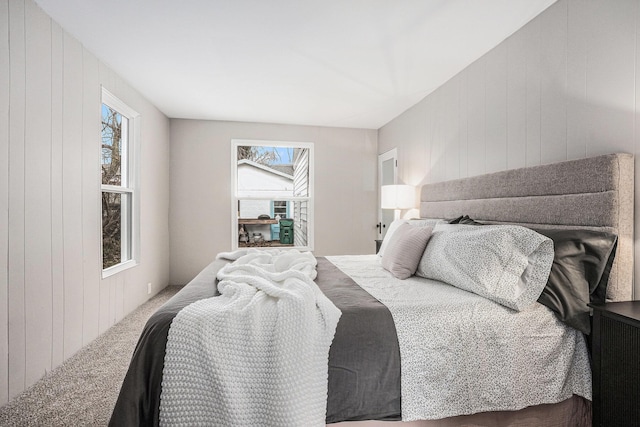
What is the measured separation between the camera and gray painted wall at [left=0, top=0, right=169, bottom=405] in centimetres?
203

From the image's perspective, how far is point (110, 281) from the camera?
329cm

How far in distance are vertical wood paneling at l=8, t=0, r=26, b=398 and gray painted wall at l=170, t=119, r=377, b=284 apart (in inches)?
113

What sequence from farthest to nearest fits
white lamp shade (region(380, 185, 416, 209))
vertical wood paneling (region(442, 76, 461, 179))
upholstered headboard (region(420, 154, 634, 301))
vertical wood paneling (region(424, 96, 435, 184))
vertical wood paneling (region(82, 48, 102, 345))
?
white lamp shade (region(380, 185, 416, 209))
vertical wood paneling (region(424, 96, 435, 184))
vertical wood paneling (region(442, 76, 461, 179))
vertical wood paneling (region(82, 48, 102, 345))
upholstered headboard (region(420, 154, 634, 301))

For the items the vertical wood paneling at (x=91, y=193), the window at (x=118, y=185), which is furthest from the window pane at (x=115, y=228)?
the vertical wood paneling at (x=91, y=193)

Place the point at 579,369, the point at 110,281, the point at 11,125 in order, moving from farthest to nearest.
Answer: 1. the point at 110,281
2. the point at 11,125
3. the point at 579,369

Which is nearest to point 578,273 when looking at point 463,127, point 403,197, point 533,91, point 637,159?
point 637,159

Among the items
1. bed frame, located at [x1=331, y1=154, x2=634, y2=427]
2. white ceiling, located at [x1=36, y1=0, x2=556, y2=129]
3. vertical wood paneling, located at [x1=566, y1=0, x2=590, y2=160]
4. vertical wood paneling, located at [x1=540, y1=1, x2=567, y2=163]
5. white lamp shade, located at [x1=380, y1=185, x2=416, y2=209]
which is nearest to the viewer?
bed frame, located at [x1=331, y1=154, x2=634, y2=427]

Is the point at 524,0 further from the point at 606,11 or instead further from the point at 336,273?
the point at 336,273

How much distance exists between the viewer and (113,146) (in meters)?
3.58

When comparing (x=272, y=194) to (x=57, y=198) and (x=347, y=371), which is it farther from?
(x=347, y=371)

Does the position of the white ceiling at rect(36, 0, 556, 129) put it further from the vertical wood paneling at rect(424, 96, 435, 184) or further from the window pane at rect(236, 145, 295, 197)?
the window pane at rect(236, 145, 295, 197)

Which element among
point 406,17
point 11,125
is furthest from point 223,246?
point 406,17

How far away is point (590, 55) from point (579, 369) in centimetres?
169

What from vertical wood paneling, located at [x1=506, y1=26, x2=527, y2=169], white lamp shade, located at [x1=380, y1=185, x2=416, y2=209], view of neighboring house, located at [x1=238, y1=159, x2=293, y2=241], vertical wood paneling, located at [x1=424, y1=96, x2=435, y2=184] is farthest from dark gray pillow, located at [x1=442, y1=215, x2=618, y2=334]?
view of neighboring house, located at [x1=238, y1=159, x2=293, y2=241]
